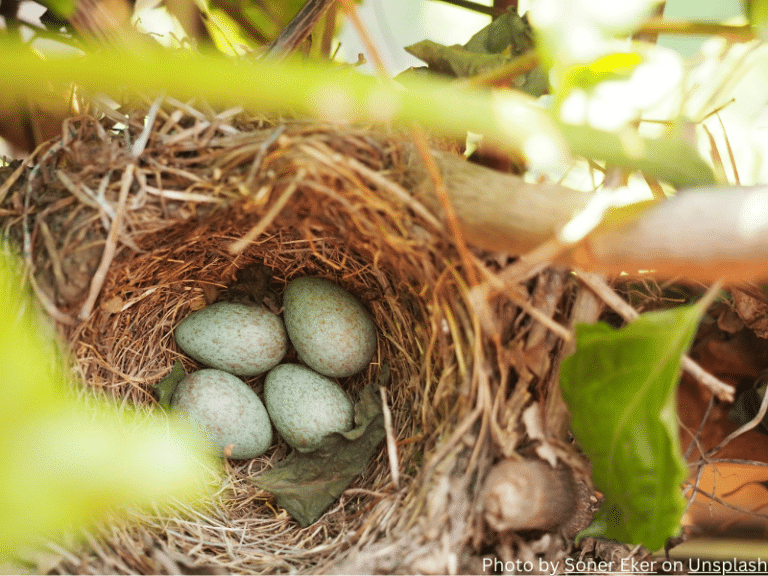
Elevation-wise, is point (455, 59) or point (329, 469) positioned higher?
point (455, 59)

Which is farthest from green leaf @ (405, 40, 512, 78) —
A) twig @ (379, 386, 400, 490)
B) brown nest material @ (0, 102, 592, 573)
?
twig @ (379, 386, 400, 490)

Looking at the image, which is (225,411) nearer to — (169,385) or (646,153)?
(169,385)

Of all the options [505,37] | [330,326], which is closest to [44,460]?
[330,326]

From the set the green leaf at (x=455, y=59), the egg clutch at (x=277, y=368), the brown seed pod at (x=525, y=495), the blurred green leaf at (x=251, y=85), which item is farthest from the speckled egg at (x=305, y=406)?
the blurred green leaf at (x=251, y=85)

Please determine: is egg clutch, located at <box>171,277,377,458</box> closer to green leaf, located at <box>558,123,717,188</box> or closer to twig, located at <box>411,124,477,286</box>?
twig, located at <box>411,124,477,286</box>

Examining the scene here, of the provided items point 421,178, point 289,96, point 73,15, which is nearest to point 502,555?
point 421,178

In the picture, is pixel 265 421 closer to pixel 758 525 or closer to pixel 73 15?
pixel 73 15

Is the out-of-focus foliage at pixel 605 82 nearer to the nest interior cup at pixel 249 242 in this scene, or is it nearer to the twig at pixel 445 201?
the twig at pixel 445 201
